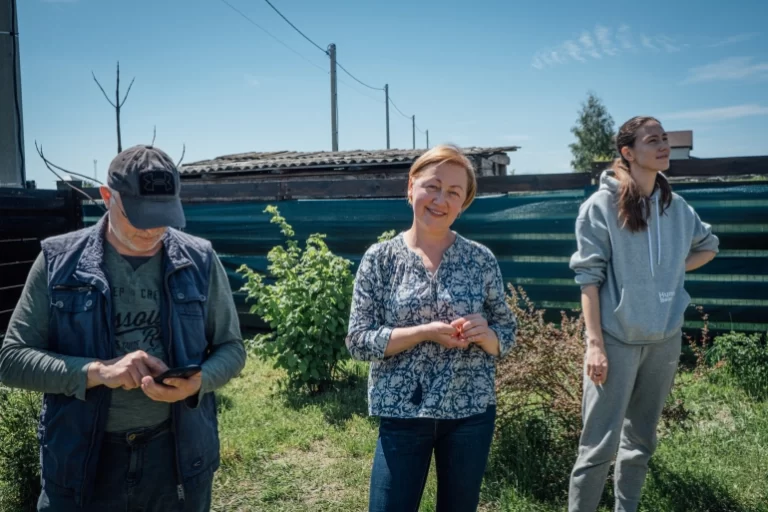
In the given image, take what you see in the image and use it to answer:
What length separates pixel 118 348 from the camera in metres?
1.94

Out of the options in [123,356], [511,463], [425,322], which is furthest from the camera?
[511,463]

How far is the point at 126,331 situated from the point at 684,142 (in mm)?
34352

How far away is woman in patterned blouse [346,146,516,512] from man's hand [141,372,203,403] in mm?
565

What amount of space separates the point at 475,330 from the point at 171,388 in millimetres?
987

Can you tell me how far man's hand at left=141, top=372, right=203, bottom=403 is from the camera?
1798mm

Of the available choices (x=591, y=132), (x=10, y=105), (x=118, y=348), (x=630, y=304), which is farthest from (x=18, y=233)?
(x=591, y=132)

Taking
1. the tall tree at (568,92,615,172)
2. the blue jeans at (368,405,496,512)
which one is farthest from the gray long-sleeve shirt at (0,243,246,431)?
the tall tree at (568,92,615,172)

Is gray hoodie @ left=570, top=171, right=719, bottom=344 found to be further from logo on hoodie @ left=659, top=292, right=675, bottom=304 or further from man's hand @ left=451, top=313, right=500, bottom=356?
man's hand @ left=451, top=313, right=500, bottom=356

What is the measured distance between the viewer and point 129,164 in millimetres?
1907

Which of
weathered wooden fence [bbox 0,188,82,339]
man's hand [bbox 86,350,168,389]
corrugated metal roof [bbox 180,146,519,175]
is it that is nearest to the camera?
man's hand [bbox 86,350,168,389]

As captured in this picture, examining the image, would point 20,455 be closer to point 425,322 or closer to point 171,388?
point 171,388

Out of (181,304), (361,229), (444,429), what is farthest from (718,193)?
(181,304)

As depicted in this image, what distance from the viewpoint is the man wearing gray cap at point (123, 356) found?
6.06 ft

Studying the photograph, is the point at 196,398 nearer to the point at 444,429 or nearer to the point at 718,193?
the point at 444,429
